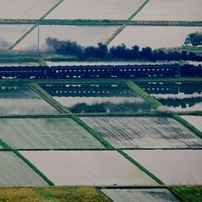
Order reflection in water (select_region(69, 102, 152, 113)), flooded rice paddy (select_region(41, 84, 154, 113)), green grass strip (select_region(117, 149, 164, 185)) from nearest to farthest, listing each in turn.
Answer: green grass strip (select_region(117, 149, 164, 185))
reflection in water (select_region(69, 102, 152, 113))
flooded rice paddy (select_region(41, 84, 154, 113))

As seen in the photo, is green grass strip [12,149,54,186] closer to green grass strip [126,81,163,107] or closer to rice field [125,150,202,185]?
rice field [125,150,202,185]

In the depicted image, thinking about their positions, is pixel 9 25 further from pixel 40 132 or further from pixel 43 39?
pixel 40 132

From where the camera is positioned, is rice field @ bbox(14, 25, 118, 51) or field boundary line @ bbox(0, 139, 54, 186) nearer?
field boundary line @ bbox(0, 139, 54, 186)

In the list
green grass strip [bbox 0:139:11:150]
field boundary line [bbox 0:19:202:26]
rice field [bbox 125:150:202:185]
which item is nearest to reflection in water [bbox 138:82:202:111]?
rice field [bbox 125:150:202:185]

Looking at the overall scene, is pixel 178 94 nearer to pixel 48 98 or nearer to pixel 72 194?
pixel 48 98
